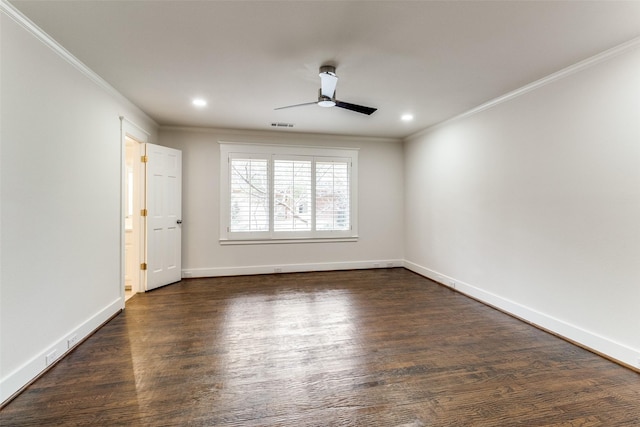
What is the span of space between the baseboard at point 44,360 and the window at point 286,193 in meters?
2.34

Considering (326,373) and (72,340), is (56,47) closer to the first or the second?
(72,340)

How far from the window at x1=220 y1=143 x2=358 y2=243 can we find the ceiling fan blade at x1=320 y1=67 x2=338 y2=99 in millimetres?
2510

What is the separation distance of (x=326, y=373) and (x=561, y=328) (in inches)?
95.2

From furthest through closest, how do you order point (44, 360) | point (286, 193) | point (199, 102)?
point (286, 193), point (199, 102), point (44, 360)

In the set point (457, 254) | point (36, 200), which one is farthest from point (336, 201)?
point (36, 200)

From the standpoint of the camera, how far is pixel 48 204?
2.28 metres

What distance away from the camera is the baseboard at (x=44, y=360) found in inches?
73.8

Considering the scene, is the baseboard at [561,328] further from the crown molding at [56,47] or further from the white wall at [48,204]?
the crown molding at [56,47]

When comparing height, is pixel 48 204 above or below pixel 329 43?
below

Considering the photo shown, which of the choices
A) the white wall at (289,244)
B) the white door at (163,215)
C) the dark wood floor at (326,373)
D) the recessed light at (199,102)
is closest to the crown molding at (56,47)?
the recessed light at (199,102)

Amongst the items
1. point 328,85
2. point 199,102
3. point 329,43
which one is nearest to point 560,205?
point 328,85

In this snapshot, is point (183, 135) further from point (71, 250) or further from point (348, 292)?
point (348, 292)

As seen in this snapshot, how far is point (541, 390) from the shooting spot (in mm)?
2002

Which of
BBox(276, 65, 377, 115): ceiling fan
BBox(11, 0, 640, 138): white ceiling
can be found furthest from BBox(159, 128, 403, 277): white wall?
BBox(276, 65, 377, 115): ceiling fan
